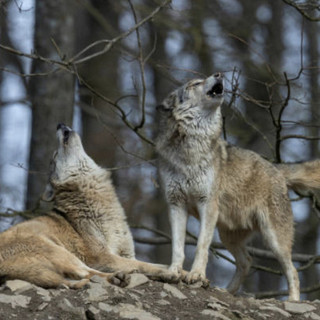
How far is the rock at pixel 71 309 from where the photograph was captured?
263 inches

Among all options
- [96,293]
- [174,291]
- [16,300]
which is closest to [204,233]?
[174,291]

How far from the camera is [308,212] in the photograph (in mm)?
16734

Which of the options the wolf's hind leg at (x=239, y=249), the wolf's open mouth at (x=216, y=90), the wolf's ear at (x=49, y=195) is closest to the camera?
the wolf's open mouth at (x=216, y=90)

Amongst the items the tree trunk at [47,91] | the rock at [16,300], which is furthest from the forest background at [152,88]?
the rock at [16,300]

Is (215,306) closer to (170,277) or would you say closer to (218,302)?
(218,302)

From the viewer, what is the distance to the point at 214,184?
8.88 meters

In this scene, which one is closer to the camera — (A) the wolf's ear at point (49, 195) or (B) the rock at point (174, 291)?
(B) the rock at point (174, 291)

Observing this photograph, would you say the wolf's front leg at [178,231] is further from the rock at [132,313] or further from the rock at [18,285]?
the rock at [18,285]

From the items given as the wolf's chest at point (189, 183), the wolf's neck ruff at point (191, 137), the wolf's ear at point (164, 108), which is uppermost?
the wolf's ear at point (164, 108)

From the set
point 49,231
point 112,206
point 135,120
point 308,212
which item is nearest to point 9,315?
point 49,231

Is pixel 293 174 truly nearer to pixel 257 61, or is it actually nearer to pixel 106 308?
pixel 106 308

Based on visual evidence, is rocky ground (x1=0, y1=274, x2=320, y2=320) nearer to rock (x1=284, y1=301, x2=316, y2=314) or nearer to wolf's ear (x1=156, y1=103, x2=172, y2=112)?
rock (x1=284, y1=301, x2=316, y2=314)

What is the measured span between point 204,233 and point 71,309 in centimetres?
242

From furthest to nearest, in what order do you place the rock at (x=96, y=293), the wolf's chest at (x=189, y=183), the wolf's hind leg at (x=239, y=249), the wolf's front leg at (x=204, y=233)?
1. the wolf's hind leg at (x=239, y=249)
2. the wolf's chest at (x=189, y=183)
3. the wolf's front leg at (x=204, y=233)
4. the rock at (x=96, y=293)
